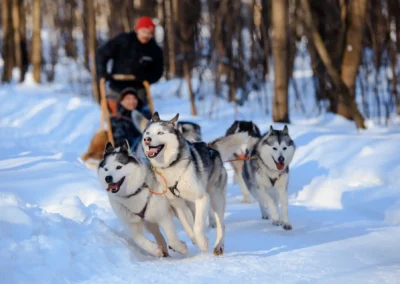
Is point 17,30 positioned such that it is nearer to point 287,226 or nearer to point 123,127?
point 123,127

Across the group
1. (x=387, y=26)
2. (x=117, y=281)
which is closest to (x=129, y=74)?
(x=117, y=281)

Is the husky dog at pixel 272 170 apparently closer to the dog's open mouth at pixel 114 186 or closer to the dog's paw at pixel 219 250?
the dog's paw at pixel 219 250

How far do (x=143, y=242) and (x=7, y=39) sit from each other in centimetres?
2116

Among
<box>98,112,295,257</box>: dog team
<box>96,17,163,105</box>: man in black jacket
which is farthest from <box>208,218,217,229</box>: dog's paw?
<box>96,17,163,105</box>: man in black jacket

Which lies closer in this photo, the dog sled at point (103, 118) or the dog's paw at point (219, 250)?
the dog's paw at point (219, 250)

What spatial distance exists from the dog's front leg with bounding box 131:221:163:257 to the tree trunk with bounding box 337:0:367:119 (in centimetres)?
669

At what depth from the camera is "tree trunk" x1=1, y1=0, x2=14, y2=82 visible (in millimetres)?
23375

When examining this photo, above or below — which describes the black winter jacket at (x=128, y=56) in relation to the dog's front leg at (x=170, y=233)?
above

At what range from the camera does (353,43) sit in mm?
10359

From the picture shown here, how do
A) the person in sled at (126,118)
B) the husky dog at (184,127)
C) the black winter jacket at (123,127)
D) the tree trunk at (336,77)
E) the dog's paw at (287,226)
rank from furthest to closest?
the tree trunk at (336,77) < the black winter jacket at (123,127) < the person in sled at (126,118) < the husky dog at (184,127) < the dog's paw at (287,226)

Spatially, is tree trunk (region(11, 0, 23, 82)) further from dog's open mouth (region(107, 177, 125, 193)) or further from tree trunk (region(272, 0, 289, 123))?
dog's open mouth (region(107, 177, 125, 193))

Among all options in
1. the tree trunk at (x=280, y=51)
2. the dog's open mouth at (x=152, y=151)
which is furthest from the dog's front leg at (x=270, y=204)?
the tree trunk at (x=280, y=51)

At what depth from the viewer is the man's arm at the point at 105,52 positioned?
25.8ft

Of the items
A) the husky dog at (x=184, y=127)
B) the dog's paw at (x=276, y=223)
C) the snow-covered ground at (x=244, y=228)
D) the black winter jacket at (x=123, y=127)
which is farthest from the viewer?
the black winter jacket at (x=123, y=127)
